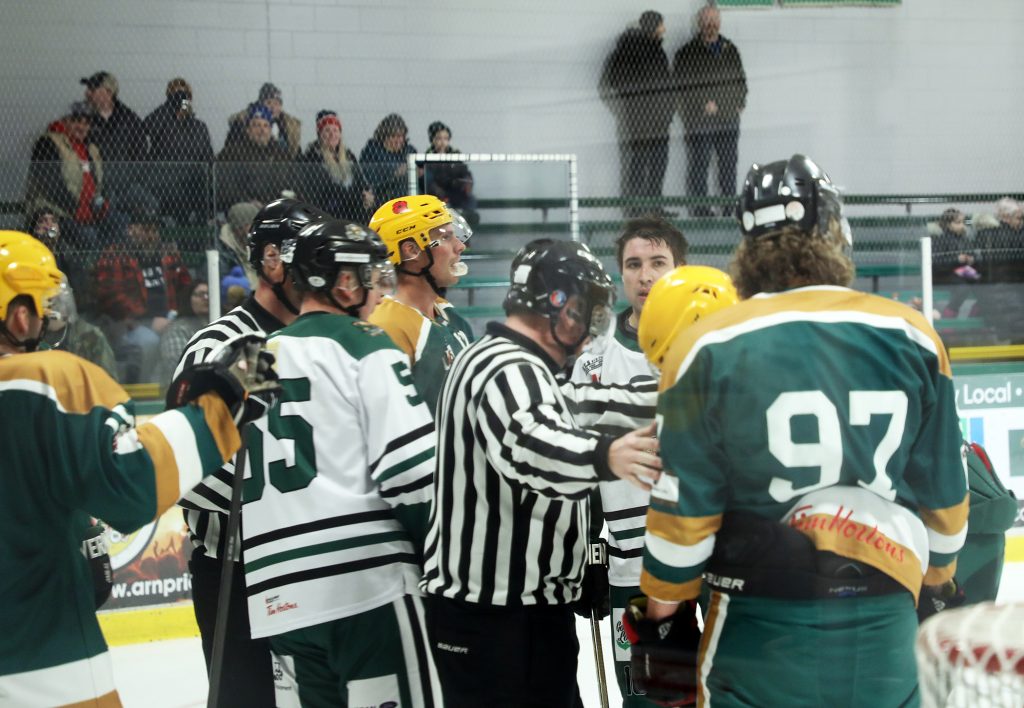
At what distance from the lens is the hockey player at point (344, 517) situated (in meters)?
1.79

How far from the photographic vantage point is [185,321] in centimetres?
321

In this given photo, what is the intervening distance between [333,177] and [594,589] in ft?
6.74

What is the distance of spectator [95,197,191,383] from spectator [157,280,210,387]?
2 cm

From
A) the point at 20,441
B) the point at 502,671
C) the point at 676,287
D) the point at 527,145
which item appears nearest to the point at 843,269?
the point at 676,287

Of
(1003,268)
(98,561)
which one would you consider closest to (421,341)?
(98,561)

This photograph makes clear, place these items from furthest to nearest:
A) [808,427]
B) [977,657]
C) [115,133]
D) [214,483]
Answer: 1. [115,133]
2. [214,483]
3. [808,427]
4. [977,657]

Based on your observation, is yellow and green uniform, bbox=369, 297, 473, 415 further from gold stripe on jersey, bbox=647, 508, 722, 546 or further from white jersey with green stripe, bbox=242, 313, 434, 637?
gold stripe on jersey, bbox=647, 508, 722, 546

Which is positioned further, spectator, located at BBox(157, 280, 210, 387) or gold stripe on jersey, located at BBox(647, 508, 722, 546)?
spectator, located at BBox(157, 280, 210, 387)

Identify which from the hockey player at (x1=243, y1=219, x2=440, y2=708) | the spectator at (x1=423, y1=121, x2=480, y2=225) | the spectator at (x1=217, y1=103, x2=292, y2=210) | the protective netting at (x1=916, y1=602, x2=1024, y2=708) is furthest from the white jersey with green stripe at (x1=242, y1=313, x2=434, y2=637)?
the spectator at (x1=217, y1=103, x2=292, y2=210)

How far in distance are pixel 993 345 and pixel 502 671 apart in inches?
112

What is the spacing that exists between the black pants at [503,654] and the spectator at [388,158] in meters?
1.90

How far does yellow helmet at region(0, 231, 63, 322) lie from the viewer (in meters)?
1.43

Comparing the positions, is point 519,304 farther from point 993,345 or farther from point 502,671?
point 993,345

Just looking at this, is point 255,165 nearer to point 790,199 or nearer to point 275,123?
point 275,123
